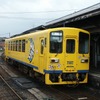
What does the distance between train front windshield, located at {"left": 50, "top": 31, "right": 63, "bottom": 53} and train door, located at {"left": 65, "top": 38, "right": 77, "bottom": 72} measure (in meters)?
0.33

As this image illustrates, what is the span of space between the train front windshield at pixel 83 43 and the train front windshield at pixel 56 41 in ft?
3.27

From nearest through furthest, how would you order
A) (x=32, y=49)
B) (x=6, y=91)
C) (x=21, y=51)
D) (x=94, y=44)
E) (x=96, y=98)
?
(x=96, y=98), (x=6, y=91), (x=32, y=49), (x=21, y=51), (x=94, y=44)

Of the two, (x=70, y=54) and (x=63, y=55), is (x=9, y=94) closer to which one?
(x=63, y=55)

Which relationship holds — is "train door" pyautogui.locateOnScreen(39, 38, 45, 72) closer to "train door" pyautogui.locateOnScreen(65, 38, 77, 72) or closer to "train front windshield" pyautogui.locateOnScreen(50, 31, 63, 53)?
"train front windshield" pyautogui.locateOnScreen(50, 31, 63, 53)

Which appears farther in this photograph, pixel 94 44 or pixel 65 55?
pixel 94 44

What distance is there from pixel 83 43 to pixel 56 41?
1383 mm

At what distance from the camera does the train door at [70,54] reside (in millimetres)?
13559

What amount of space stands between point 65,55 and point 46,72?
44.3 inches

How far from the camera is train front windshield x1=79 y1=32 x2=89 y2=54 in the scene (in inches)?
550

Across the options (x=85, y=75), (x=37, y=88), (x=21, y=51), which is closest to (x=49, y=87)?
(x=37, y=88)

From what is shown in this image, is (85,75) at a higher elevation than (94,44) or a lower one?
lower

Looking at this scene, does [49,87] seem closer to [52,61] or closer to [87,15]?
[52,61]

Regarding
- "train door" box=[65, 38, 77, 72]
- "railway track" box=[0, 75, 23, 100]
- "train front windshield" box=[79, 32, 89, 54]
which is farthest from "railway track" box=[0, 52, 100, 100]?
"train front windshield" box=[79, 32, 89, 54]

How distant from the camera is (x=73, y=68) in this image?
13656mm
